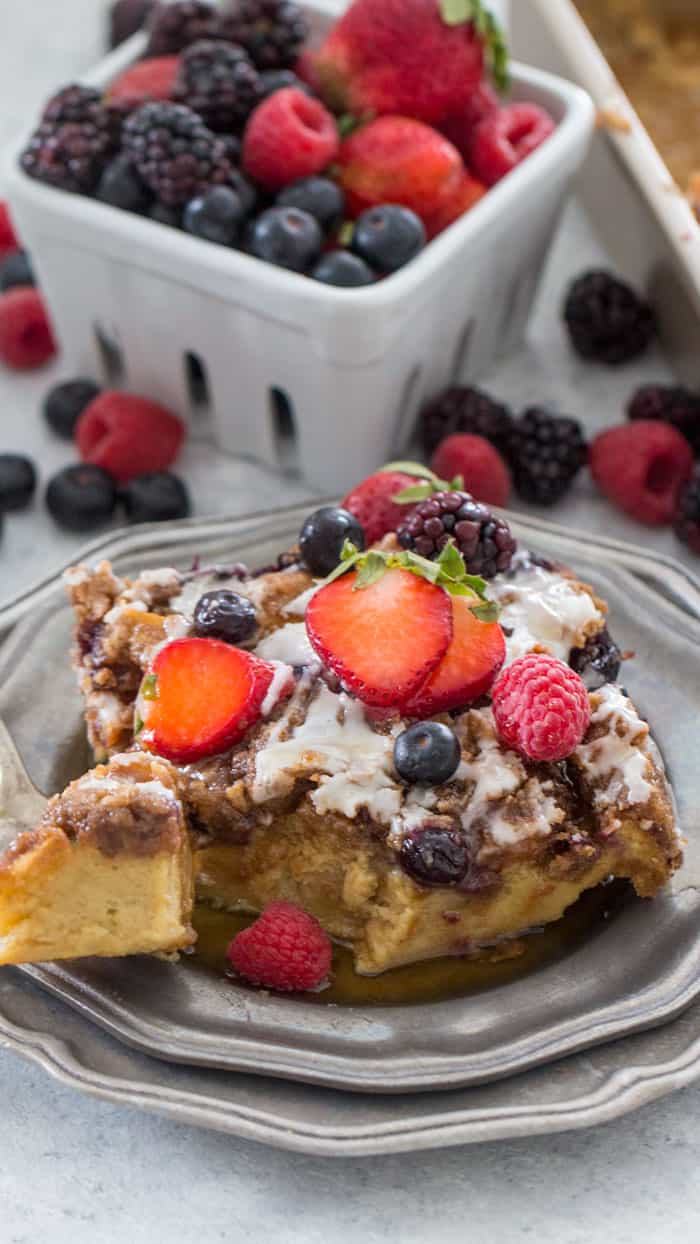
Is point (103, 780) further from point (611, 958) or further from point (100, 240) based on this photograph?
point (100, 240)

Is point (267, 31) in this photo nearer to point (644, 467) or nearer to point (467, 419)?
point (467, 419)

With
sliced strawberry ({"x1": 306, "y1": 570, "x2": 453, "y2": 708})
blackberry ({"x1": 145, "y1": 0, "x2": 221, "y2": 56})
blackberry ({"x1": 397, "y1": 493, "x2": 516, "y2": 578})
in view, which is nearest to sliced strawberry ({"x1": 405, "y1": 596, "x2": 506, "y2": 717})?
sliced strawberry ({"x1": 306, "y1": 570, "x2": 453, "y2": 708})

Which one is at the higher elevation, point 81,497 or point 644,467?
point 81,497

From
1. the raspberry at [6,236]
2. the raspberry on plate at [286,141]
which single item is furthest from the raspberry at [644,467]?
the raspberry at [6,236]

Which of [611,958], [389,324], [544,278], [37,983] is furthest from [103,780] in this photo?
[544,278]

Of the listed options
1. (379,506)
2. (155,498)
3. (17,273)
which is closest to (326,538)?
(379,506)

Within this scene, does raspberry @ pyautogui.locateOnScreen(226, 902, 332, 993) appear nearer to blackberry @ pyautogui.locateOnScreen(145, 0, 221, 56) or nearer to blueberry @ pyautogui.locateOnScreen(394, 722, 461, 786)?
blueberry @ pyautogui.locateOnScreen(394, 722, 461, 786)

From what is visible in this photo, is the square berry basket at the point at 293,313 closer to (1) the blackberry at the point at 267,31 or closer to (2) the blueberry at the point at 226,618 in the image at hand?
(1) the blackberry at the point at 267,31
